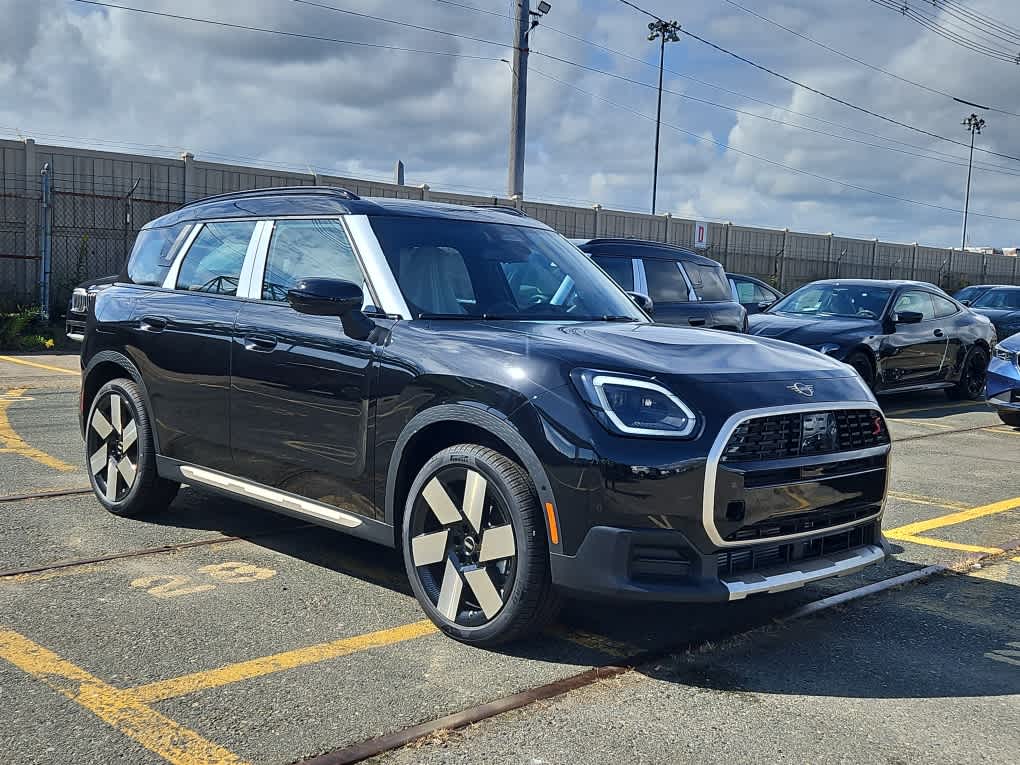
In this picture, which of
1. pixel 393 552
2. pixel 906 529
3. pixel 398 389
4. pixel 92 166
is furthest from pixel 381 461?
pixel 92 166

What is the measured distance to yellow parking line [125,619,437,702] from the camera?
12.1 feet

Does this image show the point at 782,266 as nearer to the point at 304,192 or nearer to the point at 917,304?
the point at 917,304

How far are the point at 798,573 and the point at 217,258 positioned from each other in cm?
341

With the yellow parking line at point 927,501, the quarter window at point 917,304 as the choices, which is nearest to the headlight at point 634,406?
the yellow parking line at point 927,501

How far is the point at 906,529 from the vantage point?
654 centimetres

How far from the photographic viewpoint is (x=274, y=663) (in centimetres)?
397

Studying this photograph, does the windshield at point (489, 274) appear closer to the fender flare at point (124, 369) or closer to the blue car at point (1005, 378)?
the fender flare at point (124, 369)

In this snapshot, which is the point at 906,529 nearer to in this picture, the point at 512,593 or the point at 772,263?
the point at 512,593

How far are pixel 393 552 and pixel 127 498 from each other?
1563mm

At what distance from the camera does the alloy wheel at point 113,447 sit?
605 cm

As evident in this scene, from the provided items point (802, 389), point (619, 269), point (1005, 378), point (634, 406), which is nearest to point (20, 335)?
point (619, 269)

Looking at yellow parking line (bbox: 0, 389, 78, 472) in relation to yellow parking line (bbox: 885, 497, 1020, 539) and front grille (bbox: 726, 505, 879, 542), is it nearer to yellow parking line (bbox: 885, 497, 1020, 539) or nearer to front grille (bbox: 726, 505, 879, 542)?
front grille (bbox: 726, 505, 879, 542)

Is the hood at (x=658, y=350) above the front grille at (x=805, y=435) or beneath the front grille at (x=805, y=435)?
above

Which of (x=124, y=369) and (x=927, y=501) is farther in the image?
(x=927, y=501)
